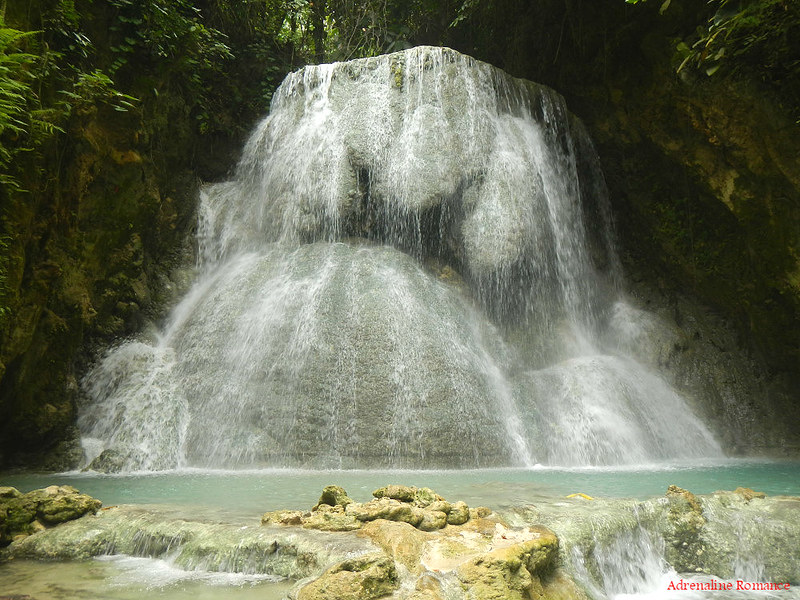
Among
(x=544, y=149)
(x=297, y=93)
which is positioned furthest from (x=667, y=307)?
(x=297, y=93)

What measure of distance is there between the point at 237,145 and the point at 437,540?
10713 millimetres

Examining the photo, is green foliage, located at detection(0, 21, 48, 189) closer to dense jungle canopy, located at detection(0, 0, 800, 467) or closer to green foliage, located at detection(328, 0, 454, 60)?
dense jungle canopy, located at detection(0, 0, 800, 467)

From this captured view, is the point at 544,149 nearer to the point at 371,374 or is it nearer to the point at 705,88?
the point at 705,88

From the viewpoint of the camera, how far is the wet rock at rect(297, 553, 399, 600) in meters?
2.44

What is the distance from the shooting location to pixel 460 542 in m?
2.94

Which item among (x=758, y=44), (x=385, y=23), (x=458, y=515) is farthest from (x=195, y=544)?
(x=385, y=23)

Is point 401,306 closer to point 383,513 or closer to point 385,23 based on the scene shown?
point 383,513

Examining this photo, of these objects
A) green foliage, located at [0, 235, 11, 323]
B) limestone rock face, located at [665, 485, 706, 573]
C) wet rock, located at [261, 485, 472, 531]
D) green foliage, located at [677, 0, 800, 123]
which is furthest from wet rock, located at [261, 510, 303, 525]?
green foliage, located at [677, 0, 800, 123]

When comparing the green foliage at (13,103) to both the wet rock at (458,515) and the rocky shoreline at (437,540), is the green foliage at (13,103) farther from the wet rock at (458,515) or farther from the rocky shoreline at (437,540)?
the wet rock at (458,515)

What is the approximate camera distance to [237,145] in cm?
1198

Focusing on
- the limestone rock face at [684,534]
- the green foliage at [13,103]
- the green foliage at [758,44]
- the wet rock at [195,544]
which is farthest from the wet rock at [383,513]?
the green foliage at [758,44]

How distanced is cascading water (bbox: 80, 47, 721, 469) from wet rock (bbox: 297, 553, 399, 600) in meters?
3.89

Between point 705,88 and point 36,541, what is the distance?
898 cm

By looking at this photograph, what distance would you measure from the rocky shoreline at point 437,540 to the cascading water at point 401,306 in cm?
298
